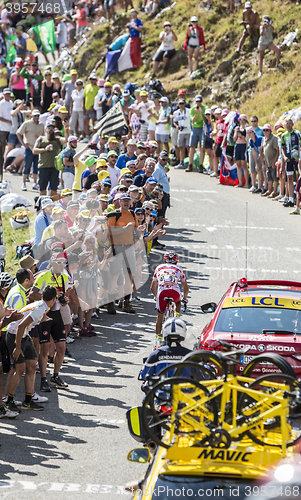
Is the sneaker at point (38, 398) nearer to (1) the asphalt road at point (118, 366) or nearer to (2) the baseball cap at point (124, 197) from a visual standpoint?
(1) the asphalt road at point (118, 366)

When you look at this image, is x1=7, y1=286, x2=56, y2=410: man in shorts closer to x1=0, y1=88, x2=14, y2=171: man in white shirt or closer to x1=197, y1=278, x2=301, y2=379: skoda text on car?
x1=197, y1=278, x2=301, y2=379: skoda text on car

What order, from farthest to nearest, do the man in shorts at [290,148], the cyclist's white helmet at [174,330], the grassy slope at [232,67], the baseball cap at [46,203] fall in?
1. the grassy slope at [232,67]
2. the man in shorts at [290,148]
3. the baseball cap at [46,203]
4. the cyclist's white helmet at [174,330]

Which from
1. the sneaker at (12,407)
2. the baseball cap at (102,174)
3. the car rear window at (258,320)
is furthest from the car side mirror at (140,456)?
the baseball cap at (102,174)

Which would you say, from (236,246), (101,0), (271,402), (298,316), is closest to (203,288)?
(236,246)

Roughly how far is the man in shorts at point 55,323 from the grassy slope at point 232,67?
16574 millimetres

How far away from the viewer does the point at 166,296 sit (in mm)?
10523

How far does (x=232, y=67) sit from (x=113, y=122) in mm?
10680

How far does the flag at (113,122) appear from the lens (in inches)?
764

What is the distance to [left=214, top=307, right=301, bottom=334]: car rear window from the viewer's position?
8148mm

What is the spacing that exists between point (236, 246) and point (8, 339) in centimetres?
897

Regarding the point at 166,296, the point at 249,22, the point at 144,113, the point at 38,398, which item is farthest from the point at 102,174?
the point at 249,22

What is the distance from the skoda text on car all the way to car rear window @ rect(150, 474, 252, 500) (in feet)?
11.5

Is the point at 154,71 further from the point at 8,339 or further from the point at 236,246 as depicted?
the point at 8,339

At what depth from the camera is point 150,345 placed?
36.7 ft
